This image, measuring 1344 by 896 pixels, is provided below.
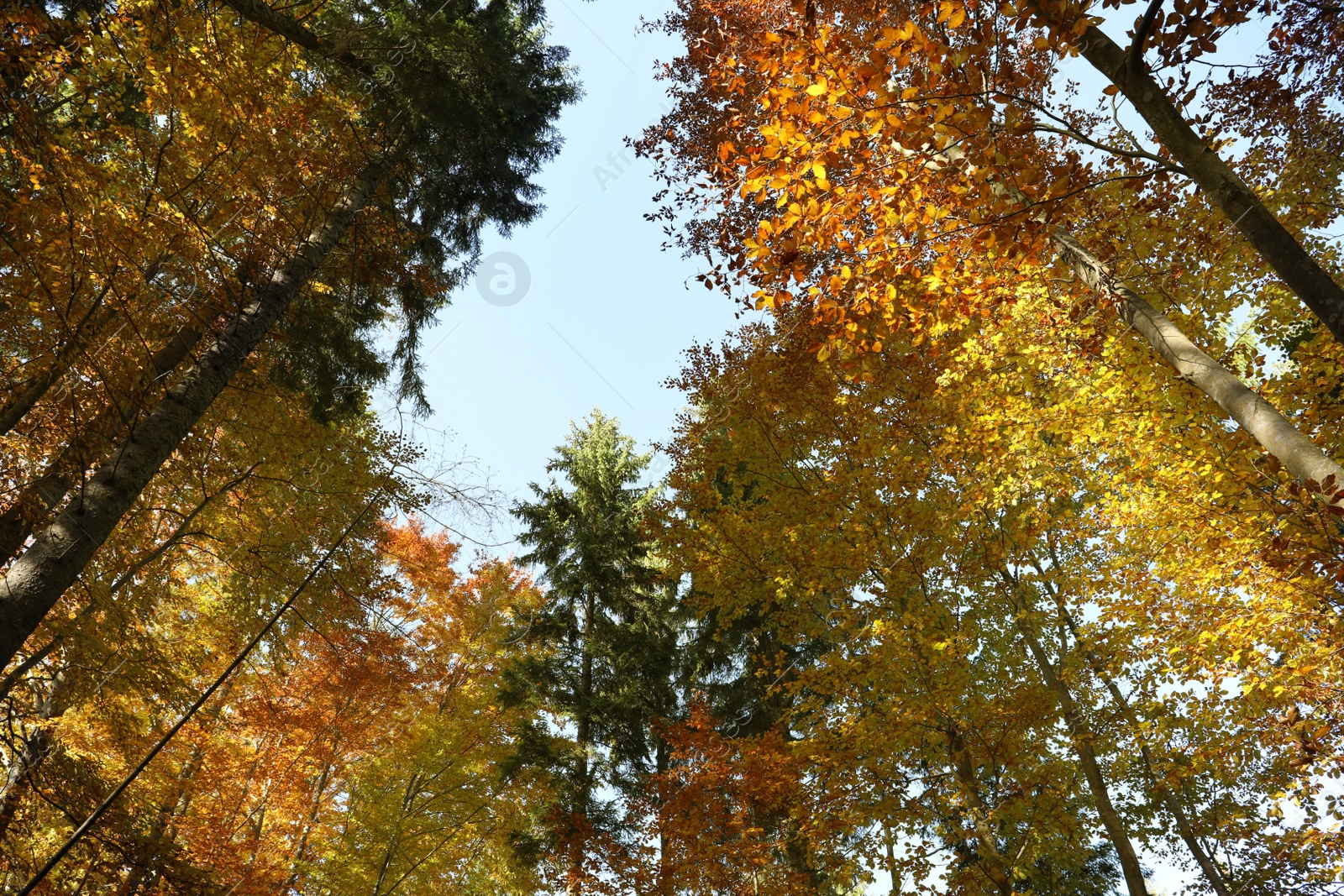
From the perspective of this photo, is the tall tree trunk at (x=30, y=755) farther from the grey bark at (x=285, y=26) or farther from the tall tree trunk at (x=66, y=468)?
the grey bark at (x=285, y=26)

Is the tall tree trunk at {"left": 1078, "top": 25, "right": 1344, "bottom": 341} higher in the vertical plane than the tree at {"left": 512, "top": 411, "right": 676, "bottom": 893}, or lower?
lower

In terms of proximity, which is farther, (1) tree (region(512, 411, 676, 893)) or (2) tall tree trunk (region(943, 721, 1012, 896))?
(1) tree (region(512, 411, 676, 893))

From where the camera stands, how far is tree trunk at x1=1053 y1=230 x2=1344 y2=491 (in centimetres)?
326

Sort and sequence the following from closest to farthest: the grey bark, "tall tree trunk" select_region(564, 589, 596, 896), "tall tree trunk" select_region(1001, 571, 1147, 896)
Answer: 1. the grey bark
2. "tall tree trunk" select_region(1001, 571, 1147, 896)
3. "tall tree trunk" select_region(564, 589, 596, 896)

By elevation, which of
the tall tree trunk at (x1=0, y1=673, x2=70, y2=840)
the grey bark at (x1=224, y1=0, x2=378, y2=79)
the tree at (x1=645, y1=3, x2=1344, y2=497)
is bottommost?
the tall tree trunk at (x1=0, y1=673, x2=70, y2=840)

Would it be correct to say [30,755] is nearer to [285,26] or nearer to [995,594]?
[285,26]

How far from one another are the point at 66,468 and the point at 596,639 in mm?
10168

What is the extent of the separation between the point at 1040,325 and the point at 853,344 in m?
4.64

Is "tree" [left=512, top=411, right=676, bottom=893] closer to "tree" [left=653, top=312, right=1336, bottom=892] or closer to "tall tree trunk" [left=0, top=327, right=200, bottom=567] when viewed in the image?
"tree" [left=653, top=312, right=1336, bottom=892]

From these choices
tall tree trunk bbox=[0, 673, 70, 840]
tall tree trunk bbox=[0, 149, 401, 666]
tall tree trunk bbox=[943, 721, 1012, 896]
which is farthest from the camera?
tall tree trunk bbox=[943, 721, 1012, 896]

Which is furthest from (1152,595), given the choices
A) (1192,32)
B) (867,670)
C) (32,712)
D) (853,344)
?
(32,712)

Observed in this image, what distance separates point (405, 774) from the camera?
12320 mm

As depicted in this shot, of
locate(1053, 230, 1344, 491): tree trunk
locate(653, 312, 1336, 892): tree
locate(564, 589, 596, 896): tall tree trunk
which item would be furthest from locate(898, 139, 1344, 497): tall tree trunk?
locate(564, 589, 596, 896): tall tree trunk

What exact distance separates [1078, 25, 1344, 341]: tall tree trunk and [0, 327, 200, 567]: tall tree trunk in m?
5.86
